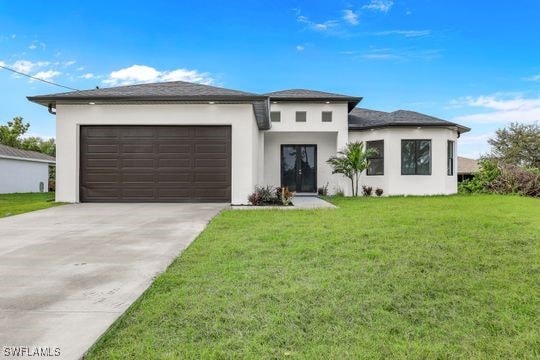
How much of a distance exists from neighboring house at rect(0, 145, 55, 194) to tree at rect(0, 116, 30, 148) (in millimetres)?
12586

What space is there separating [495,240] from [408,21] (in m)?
14.2

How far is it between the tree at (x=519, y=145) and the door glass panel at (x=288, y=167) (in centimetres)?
2502

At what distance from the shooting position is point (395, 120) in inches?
650

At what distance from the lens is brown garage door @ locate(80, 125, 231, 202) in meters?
11.8

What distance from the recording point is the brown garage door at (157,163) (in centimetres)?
1180

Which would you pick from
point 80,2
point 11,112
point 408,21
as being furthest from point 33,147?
point 408,21

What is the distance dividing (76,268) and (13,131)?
3878 cm

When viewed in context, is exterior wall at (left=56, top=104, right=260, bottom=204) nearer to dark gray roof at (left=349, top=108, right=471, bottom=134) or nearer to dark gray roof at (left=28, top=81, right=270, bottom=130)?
dark gray roof at (left=28, top=81, right=270, bottom=130)

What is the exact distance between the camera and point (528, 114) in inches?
1286

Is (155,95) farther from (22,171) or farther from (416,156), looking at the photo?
(22,171)

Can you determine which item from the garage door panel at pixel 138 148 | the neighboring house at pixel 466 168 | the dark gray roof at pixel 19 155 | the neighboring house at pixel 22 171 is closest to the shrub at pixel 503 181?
the neighboring house at pixel 466 168

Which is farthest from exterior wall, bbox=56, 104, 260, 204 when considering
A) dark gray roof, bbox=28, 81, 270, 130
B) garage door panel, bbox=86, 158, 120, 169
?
garage door panel, bbox=86, 158, 120, 169

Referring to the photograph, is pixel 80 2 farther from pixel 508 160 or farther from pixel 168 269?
pixel 508 160

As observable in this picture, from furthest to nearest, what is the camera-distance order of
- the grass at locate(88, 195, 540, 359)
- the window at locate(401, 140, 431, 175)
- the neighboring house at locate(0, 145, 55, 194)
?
the neighboring house at locate(0, 145, 55, 194)
the window at locate(401, 140, 431, 175)
the grass at locate(88, 195, 540, 359)
